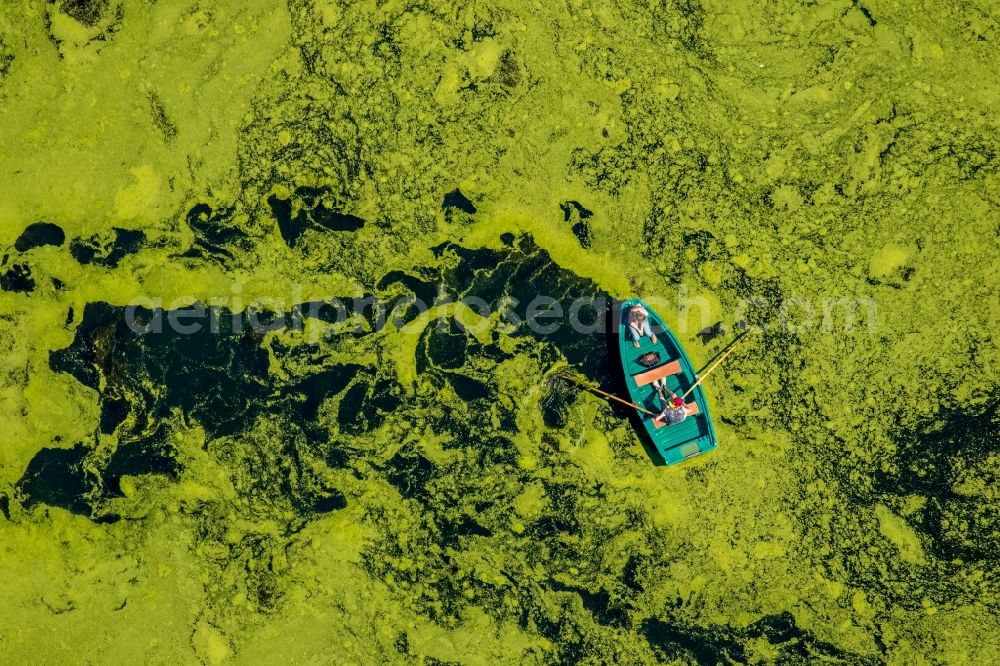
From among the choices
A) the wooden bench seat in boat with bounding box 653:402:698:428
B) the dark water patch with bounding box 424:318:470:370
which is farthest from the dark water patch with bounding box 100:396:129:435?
the wooden bench seat in boat with bounding box 653:402:698:428

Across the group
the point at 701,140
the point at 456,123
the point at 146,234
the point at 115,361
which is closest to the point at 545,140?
the point at 456,123

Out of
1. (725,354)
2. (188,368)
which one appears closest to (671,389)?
(725,354)

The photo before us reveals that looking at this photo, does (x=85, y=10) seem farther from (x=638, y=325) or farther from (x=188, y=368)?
(x=638, y=325)

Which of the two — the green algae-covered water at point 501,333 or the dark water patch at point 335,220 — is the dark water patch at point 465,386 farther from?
the dark water patch at point 335,220

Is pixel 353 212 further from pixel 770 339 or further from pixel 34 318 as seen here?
pixel 770 339

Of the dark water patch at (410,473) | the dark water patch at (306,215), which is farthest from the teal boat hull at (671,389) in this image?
the dark water patch at (306,215)

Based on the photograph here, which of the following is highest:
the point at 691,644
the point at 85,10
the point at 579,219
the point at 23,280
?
the point at 85,10
